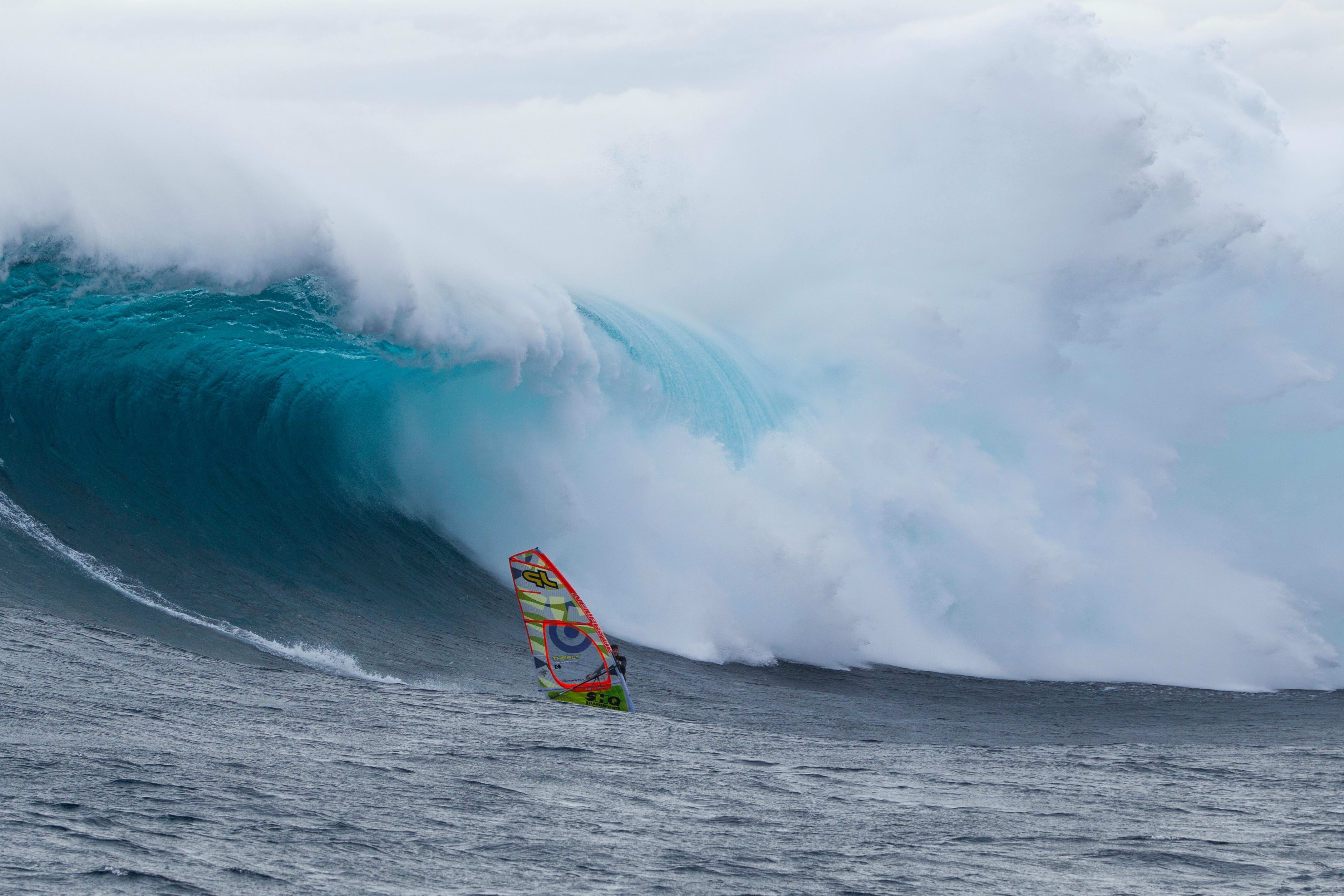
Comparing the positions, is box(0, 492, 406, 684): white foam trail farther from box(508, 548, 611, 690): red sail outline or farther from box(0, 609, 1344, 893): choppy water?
box(508, 548, 611, 690): red sail outline

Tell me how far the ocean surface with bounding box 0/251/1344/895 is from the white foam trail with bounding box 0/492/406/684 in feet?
0.11

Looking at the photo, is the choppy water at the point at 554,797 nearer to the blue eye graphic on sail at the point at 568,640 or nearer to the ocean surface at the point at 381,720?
the ocean surface at the point at 381,720

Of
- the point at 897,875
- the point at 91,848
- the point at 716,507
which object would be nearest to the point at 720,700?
the point at 716,507

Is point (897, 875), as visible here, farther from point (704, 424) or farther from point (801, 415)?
point (801, 415)

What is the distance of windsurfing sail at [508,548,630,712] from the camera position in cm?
760

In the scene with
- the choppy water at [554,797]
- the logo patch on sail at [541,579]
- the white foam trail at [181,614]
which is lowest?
the choppy water at [554,797]

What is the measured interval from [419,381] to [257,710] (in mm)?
6458

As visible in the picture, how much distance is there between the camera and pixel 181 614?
762 centimetres

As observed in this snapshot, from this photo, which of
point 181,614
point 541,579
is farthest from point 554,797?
point 181,614

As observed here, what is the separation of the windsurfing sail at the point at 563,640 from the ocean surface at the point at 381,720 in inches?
12.0

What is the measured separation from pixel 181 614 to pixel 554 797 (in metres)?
3.87

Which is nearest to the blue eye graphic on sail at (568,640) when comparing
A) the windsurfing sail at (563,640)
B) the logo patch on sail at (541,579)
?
the windsurfing sail at (563,640)

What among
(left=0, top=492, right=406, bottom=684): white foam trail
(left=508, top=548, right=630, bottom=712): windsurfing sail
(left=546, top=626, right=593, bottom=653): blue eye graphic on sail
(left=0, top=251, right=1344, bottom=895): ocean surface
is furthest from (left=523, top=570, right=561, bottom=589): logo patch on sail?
(left=0, top=492, right=406, bottom=684): white foam trail

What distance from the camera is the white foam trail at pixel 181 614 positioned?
7.41m
